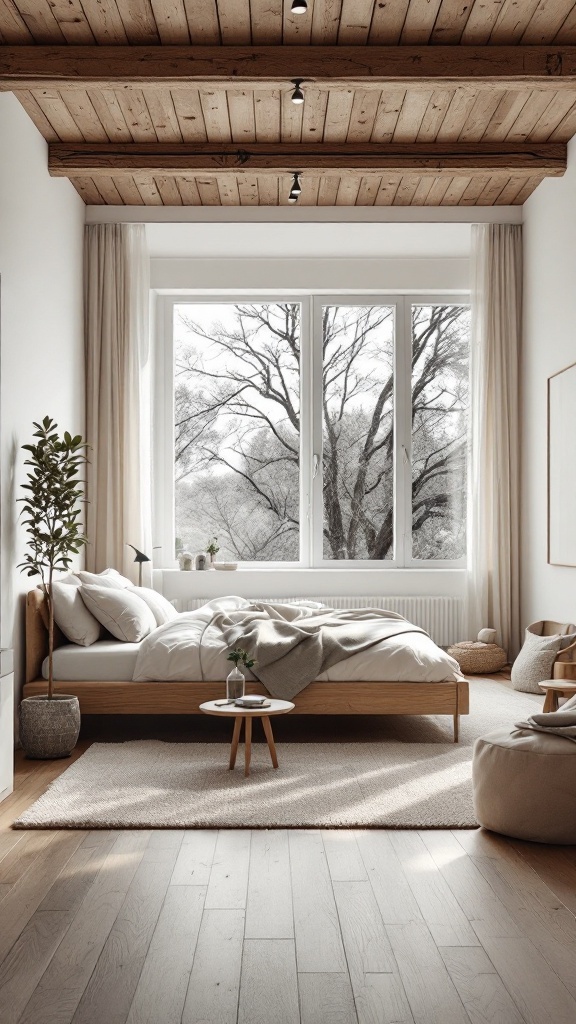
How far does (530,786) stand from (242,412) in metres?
5.07

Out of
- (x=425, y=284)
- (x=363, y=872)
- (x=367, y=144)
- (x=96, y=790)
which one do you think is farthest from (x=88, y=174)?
(x=363, y=872)

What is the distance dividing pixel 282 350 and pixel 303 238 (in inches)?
39.6

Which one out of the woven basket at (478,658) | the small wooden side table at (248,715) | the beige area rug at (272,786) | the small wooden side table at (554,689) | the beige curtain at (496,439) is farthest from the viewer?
the beige curtain at (496,439)

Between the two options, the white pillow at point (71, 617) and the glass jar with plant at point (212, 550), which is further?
the glass jar with plant at point (212, 550)

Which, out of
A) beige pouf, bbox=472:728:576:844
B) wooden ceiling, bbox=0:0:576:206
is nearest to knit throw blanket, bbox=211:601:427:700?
beige pouf, bbox=472:728:576:844

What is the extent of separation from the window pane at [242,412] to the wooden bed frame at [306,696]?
3.04 m

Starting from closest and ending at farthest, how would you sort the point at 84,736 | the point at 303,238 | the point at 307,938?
the point at 307,938, the point at 84,736, the point at 303,238

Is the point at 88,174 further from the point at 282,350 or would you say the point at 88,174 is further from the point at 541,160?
the point at 541,160

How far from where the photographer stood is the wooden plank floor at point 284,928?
214cm

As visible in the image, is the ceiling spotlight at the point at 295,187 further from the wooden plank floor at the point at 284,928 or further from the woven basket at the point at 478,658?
the wooden plank floor at the point at 284,928

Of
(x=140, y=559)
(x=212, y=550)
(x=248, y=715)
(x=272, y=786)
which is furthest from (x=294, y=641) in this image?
(x=212, y=550)

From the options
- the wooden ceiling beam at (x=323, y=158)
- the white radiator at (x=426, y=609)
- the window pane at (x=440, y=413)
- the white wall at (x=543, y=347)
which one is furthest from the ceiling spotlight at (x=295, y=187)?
the white radiator at (x=426, y=609)

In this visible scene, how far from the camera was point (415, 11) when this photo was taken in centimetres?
449

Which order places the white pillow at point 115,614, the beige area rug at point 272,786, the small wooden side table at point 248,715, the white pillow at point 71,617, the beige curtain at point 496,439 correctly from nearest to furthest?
the beige area rug at point 272,786
the small wooden side table at point 248,715
the white pillow at point 71,617
the white pillow at point 115,614
the beige curtain at point 496,439
